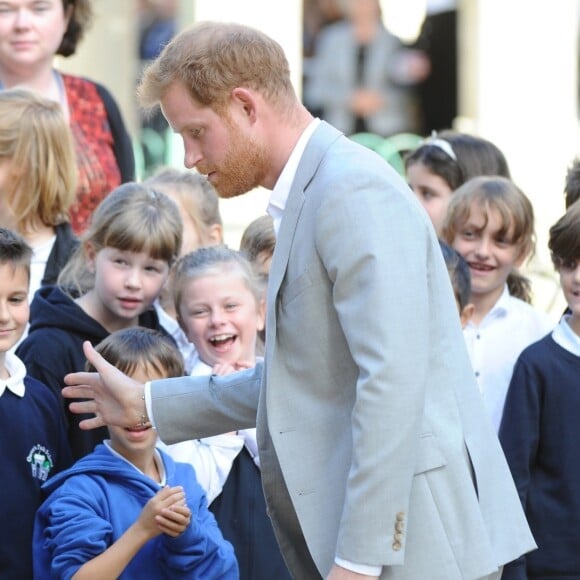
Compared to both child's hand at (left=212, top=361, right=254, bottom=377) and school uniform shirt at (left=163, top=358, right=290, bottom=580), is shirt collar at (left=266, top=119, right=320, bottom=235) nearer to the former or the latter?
child's hand at (left=212, top=361, right=254, bottom=377)

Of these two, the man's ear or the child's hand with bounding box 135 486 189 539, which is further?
the child's hand with bounding box 135 486 189 539

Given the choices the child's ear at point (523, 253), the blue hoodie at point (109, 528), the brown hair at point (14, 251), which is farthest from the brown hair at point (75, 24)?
the blue hoodie at point (109, 528)

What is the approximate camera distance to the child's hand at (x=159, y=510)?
3.61 m

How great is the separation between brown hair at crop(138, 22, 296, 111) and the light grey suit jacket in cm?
16

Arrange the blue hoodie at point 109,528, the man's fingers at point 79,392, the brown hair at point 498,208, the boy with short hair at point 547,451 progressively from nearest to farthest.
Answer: the man's fingers at point 79,392, the blue hoodie at point 109,528, the boy with short hair at point 547,451, the brown hair at point 498,208

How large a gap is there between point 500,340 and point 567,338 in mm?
439

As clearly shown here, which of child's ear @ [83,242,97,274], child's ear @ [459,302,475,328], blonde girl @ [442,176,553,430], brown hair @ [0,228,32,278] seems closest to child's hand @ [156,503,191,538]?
brown hair @ [0,228,32,278]

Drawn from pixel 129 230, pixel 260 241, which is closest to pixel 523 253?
pixel 260 241

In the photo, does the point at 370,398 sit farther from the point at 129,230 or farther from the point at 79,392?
the point at 129,230

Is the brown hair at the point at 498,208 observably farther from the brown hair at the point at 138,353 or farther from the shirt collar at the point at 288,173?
the shirt collar at the point at 288,173

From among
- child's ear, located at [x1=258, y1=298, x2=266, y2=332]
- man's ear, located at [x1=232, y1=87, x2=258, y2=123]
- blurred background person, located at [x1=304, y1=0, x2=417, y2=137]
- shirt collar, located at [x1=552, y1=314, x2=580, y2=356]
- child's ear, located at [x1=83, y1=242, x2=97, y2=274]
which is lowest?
blurred background person, located at [x1=304, y1=0, x2=417, y2=137]

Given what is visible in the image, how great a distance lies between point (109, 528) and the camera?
12.3ft

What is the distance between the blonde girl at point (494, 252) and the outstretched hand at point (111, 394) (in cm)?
180

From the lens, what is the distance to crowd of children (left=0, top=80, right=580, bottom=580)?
3.80m
